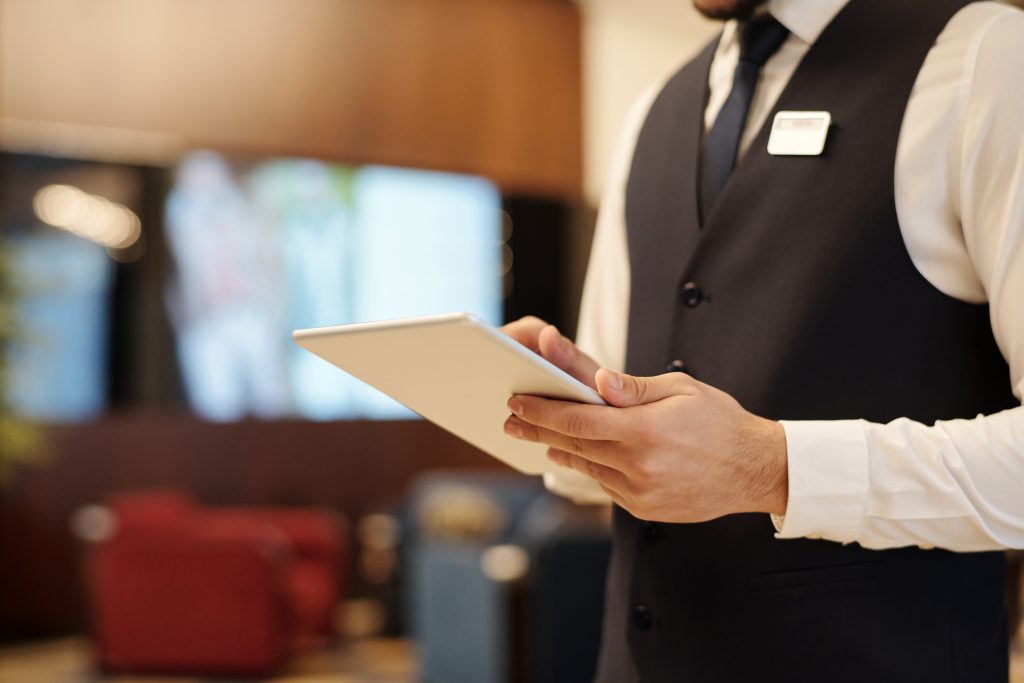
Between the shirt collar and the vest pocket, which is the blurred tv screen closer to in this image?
the shirt collar

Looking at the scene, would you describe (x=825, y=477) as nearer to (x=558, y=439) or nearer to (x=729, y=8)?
(x=558, y=439)

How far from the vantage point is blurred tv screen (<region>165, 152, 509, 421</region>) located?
19.9 ft

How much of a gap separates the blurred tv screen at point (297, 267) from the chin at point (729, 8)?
515 cm

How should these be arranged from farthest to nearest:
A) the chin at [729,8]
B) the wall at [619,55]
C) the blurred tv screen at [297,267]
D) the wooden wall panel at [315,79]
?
the wall at [619,55] < the blurred tv screen at [297,267] < the wooden wall panel at [315,79] < the chin at [729,8]

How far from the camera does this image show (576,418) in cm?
85

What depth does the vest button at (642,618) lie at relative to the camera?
1.14 meters

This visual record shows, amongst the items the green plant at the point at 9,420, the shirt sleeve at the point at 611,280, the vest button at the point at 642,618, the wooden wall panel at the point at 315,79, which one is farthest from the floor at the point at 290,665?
the vest button at the point at 642,618

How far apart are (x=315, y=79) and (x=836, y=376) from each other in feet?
19.9

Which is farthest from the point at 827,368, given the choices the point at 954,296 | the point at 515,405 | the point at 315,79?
the point at 315,79

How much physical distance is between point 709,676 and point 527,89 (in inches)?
266

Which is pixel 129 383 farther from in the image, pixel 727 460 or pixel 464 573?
pixel 727 460

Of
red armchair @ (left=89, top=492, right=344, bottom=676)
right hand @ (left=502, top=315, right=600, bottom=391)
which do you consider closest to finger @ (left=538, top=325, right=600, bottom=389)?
right hand @ (left=502, top=315, right=600, bottom=391)

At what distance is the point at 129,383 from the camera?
5.86 meters

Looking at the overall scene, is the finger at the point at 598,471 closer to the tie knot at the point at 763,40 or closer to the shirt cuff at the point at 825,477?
the shirt cuff at the point at 825,477
